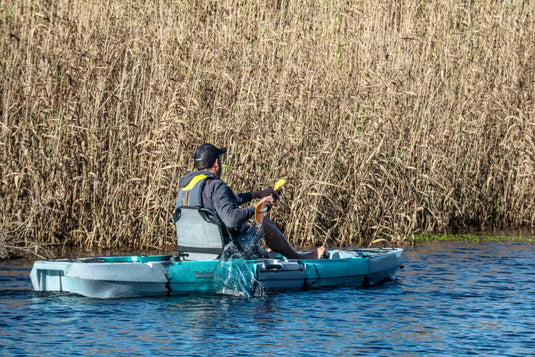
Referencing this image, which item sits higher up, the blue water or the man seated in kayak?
the man seated in kayak

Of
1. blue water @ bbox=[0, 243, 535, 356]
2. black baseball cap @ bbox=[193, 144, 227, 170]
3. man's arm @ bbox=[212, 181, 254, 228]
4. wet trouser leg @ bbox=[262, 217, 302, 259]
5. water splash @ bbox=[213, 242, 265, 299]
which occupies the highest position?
Result: black baseball cap @ bbox=[193, 144, 227, 170]

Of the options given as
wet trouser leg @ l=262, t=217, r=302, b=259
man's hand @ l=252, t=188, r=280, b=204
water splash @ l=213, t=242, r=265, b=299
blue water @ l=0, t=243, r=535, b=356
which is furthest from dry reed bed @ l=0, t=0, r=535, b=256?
water splash @ l=213, t=242, r=265, b=299

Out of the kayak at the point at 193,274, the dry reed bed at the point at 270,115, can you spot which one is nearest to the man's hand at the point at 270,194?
the kayak at the point at 193,274

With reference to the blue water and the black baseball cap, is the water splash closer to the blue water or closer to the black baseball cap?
the blue water

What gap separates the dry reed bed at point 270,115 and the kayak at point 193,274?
5.66 feet

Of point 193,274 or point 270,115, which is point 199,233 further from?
point 270,115

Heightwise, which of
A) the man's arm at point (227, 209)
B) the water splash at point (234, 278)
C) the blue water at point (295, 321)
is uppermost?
the man's arm at point (227, 209)

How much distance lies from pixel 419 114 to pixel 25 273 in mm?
5222

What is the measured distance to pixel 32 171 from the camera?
11695 millimetres

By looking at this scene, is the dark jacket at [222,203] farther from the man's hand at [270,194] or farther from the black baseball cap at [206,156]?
the man's hand at [270,194]

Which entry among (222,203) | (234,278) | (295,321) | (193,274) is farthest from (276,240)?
(295,321)

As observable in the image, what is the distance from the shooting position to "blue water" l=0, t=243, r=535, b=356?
310 inches

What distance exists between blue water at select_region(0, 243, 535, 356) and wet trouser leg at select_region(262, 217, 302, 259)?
563mm

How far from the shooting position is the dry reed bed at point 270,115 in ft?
39.5
